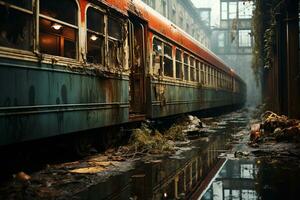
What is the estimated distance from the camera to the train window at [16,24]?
4922 millimetres

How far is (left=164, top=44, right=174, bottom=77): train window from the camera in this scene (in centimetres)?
1183

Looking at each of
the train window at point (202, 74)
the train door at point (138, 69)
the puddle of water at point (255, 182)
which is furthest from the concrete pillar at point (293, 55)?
the train window at point (202, 74)

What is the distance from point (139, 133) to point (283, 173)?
386cm

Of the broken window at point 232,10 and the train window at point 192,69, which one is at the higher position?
the broken window at point 232,10

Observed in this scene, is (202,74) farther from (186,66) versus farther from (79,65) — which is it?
(79,65)

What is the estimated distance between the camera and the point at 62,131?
20.3 feet

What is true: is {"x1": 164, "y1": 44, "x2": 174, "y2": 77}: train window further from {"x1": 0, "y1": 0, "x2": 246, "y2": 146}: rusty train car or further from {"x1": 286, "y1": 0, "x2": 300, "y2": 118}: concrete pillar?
{"x1": 286, "y1": 0, "x2": 300, "y2": 118}: concrete pillar

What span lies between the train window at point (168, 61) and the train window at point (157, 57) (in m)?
0.64

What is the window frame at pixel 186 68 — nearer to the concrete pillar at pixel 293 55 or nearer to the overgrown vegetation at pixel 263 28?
the overgrown vegetation at pixel 263 28

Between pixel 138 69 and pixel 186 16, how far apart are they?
29.7 meters

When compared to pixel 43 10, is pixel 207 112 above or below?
below

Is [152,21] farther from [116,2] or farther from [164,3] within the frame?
[164,3]

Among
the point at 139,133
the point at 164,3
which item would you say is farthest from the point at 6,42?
the point at 164,3

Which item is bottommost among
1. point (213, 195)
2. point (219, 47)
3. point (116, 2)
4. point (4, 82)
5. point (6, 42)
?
point (213, 195)
